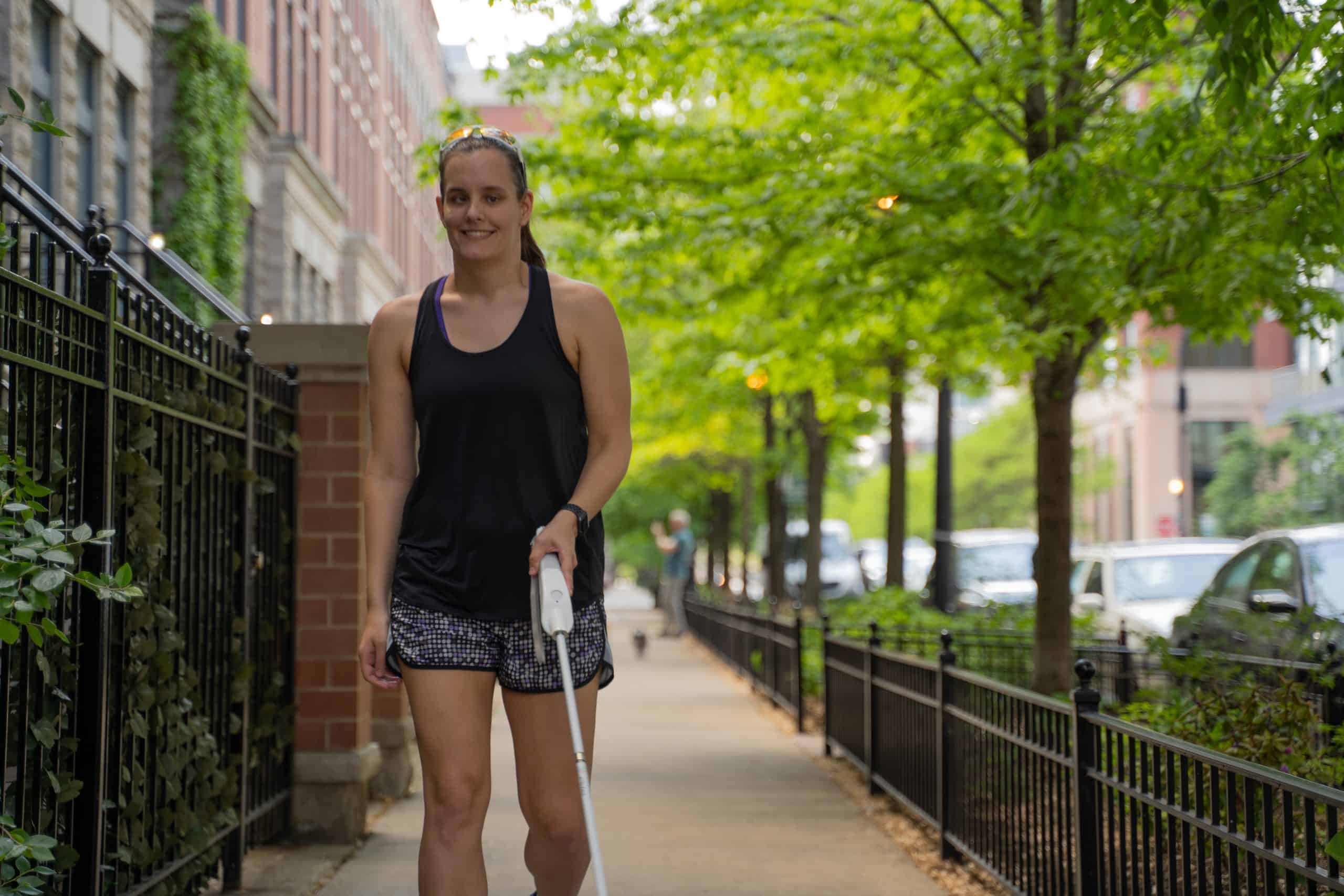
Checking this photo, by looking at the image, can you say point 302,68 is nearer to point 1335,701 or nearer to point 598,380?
point 1335,701

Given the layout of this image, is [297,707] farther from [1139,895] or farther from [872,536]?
[872,536]

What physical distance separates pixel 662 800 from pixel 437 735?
5763mm

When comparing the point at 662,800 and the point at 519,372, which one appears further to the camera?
the point at 662,800

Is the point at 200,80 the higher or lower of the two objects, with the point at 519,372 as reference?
higher

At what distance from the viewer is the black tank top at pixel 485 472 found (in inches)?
137

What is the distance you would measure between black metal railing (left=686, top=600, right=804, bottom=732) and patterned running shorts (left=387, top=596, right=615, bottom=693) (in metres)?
9.75

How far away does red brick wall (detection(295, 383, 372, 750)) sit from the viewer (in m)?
7.37

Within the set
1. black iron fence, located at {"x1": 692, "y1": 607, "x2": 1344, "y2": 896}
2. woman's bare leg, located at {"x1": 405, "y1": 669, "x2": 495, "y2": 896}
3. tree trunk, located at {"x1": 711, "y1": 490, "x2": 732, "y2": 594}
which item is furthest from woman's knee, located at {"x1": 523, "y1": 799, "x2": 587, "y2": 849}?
tree trunk, located at {"x1": 711, "y1": 490, "x2": 732, "y2": 594}

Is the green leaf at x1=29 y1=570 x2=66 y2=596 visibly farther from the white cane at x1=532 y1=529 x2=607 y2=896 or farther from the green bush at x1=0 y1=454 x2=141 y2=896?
the white cane at x1=532 y1=529 x2=607 y2=896

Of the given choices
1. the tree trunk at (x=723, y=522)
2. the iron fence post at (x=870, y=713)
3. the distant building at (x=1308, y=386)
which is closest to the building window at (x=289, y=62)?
the tree trunk at (x=723, y=522)

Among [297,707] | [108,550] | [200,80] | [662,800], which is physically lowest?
[662,800]

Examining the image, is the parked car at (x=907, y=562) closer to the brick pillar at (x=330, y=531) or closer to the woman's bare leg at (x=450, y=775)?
the brick pillar at (x=330, y=531)

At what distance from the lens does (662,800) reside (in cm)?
901

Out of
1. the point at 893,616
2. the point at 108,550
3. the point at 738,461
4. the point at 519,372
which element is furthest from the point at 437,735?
the point at 738,461
